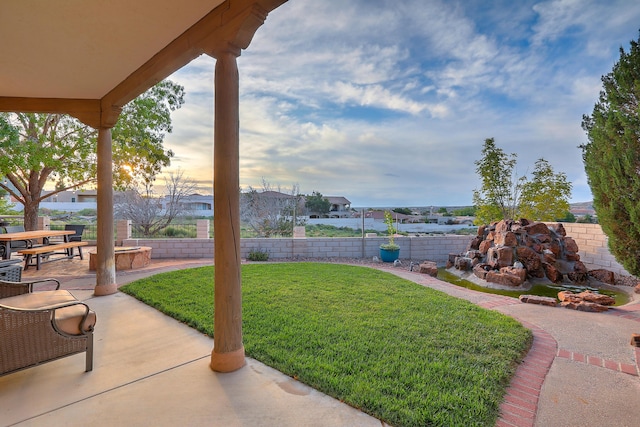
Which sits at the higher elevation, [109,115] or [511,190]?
[109,115]

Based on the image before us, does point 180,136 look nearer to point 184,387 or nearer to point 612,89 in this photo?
point 184,387

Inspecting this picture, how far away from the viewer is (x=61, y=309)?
7.64 feet

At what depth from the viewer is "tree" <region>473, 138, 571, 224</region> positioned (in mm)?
8789

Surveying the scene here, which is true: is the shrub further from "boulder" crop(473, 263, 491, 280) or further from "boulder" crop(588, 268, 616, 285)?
"boulder" crop(588, 268, 616, 285)

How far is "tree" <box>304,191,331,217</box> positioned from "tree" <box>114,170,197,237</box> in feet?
16.1

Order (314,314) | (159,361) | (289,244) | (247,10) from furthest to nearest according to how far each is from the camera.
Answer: (289,244) < (314,314) < (159,361) < (247,10)

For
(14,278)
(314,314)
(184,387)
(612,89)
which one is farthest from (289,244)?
(612,89)

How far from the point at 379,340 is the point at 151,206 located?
1083 cm

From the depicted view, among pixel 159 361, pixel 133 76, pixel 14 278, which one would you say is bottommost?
pixel 159 361

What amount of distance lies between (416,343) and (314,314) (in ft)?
4.12

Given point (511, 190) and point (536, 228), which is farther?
point (511, 190)

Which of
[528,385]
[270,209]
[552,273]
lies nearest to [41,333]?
[528,385]

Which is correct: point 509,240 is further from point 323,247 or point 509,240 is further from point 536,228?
point 323,247

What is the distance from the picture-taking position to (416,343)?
9.12ft
